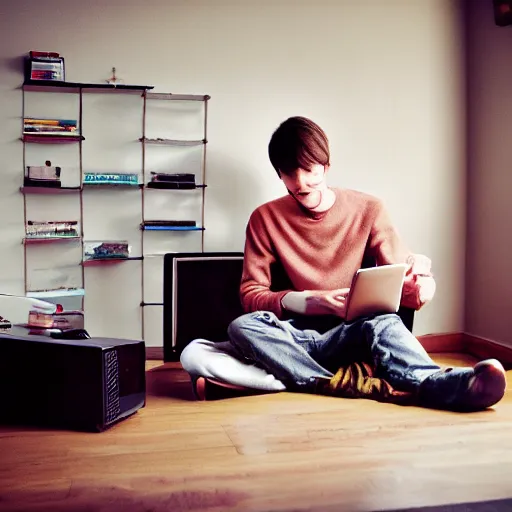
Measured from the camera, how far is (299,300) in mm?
2494

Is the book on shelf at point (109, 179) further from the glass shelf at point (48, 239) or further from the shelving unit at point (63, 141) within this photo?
the glass shelf at point (48, 239)

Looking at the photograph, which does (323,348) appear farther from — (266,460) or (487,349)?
(487,349)

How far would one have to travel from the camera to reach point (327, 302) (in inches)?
95.9

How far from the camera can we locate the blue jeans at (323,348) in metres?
2.27

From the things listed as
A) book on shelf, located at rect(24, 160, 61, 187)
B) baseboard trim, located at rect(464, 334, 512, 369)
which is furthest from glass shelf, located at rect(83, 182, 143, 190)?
baseboard trim, located at rect(464, 334, 512, 369)

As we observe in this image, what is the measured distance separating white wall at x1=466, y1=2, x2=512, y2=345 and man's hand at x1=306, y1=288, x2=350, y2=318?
50.5 inches

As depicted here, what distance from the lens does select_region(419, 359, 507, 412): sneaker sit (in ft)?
6.70

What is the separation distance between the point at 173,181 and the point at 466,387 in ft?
6.14

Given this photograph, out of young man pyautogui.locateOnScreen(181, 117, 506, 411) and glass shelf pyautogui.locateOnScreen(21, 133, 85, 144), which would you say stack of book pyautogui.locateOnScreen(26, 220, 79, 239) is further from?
young man pyautogui.locateOnScreen(181, 117, 506, 411)

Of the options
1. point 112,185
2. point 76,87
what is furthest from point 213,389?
point 76,87

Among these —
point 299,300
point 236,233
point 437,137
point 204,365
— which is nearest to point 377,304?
point 299,300

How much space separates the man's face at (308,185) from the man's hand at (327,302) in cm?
38

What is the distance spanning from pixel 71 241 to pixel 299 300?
148cm

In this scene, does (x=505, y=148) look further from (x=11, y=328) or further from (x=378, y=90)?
(x=11, y=328)
